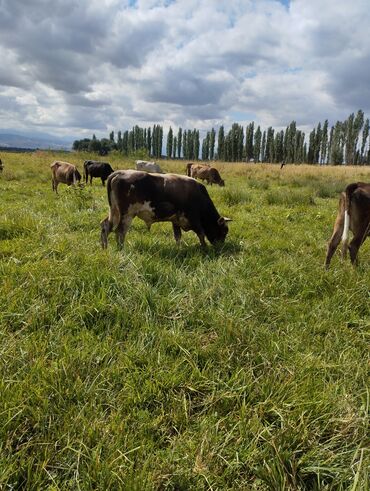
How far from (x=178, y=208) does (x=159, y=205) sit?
0.40 metres

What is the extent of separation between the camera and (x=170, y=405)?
8.05 ft

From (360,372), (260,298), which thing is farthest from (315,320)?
(360,372)

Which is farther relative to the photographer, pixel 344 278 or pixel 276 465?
pixel 344 278

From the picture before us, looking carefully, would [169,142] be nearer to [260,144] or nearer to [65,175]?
[260,144]

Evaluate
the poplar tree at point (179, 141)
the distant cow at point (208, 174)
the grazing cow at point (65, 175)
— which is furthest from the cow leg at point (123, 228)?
the poplar tree at point (179, 141)

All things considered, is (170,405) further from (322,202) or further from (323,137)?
(323,137)

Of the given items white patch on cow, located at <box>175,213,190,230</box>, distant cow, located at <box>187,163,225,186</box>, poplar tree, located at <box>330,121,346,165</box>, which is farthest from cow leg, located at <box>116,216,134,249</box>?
poplar tree, located at <box>330,121,346,165</box>

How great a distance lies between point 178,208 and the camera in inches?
261

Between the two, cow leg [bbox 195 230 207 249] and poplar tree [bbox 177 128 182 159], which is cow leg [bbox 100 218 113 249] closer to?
cow leg [bbox 195 230 207 249]

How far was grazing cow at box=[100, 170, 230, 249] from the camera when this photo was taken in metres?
6.21

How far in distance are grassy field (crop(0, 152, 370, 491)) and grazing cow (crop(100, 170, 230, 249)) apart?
1505mm

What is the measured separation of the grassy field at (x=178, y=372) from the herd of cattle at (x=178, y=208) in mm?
1075

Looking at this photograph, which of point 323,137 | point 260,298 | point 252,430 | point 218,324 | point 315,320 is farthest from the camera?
point 323,137

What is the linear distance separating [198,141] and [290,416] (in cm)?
9977
